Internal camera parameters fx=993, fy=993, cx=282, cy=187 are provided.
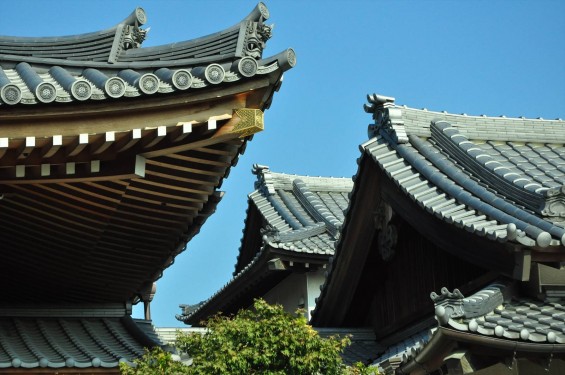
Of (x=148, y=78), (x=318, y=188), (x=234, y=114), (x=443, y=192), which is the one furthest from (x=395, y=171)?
(x=318, y=188)

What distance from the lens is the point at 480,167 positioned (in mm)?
11617

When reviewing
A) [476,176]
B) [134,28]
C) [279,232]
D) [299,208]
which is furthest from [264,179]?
[134,28]

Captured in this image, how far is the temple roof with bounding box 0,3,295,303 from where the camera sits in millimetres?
8320

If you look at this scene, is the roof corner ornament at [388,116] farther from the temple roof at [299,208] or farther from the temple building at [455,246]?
the temple roof at [299,208]

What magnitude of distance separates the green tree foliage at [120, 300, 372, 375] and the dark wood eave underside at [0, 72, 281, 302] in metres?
1.66

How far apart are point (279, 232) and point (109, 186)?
10723 mm

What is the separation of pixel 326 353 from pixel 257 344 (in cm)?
58

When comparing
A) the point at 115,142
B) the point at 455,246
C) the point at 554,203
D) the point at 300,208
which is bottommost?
the point at 455,246

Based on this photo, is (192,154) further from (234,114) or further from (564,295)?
(564,295)

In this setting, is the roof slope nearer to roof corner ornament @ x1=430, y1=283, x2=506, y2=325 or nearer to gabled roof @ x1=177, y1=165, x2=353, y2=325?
roof corner ornament @ x1=430, y1=283, x2=506, y2=325

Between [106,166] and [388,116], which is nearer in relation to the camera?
[106,166]

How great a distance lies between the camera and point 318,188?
23.9 metres

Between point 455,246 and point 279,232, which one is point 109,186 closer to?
point 455,246

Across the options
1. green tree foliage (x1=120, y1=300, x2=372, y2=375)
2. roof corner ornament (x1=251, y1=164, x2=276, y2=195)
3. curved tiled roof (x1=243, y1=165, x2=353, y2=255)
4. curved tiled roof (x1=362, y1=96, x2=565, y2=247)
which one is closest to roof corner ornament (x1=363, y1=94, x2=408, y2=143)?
curved tiled roof (x1=362, y1=96, x2=565, y2=247)
